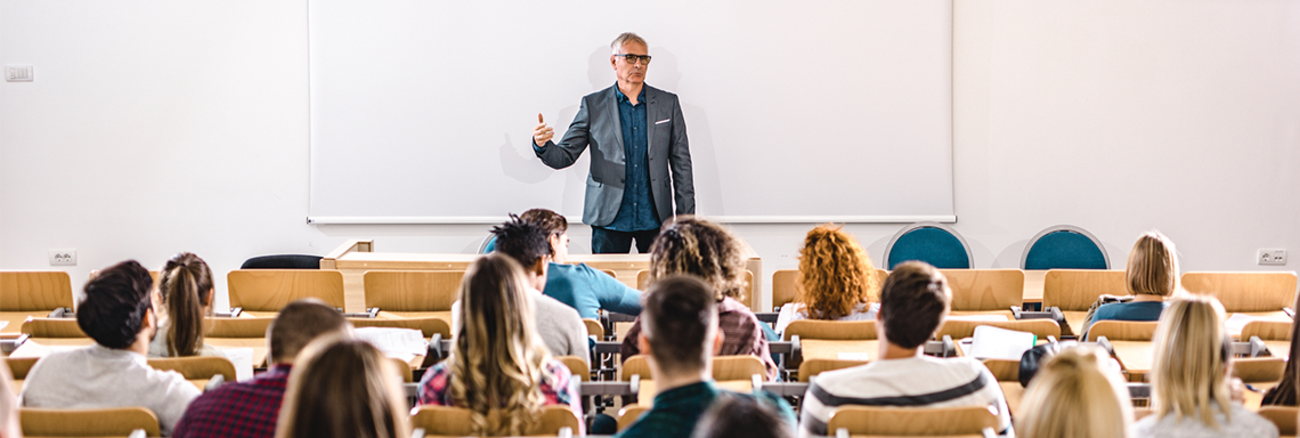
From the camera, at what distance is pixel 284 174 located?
6.12 meters

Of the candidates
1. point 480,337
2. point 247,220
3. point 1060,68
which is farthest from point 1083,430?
point 247,220

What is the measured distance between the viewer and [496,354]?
90.4 inches

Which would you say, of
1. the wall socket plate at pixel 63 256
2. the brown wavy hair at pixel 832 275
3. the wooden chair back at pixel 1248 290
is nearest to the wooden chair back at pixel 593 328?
the brown wavy hair at pixel 832 275

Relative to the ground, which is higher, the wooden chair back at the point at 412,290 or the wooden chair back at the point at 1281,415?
the wooden chair back at the point at 412,290

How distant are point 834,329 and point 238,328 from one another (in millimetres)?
2111

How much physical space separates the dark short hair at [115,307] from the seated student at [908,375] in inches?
68.1

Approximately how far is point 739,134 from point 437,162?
189 centimetres

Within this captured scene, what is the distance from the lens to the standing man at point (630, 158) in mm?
5496

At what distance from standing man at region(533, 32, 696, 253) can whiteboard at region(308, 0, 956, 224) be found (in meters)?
0.59

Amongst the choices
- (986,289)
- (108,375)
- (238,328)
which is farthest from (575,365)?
(986,289)

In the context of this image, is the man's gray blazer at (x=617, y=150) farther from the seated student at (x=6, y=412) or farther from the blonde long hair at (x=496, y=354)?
the seated student at (x=6, y=412)

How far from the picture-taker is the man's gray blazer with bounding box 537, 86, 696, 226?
18.0 feet

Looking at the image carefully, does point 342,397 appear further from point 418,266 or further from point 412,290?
point 418,266

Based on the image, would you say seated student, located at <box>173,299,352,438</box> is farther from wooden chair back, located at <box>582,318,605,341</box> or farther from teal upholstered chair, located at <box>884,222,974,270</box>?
teal upholstered chair, located at <box>884,222,974,270</box>
